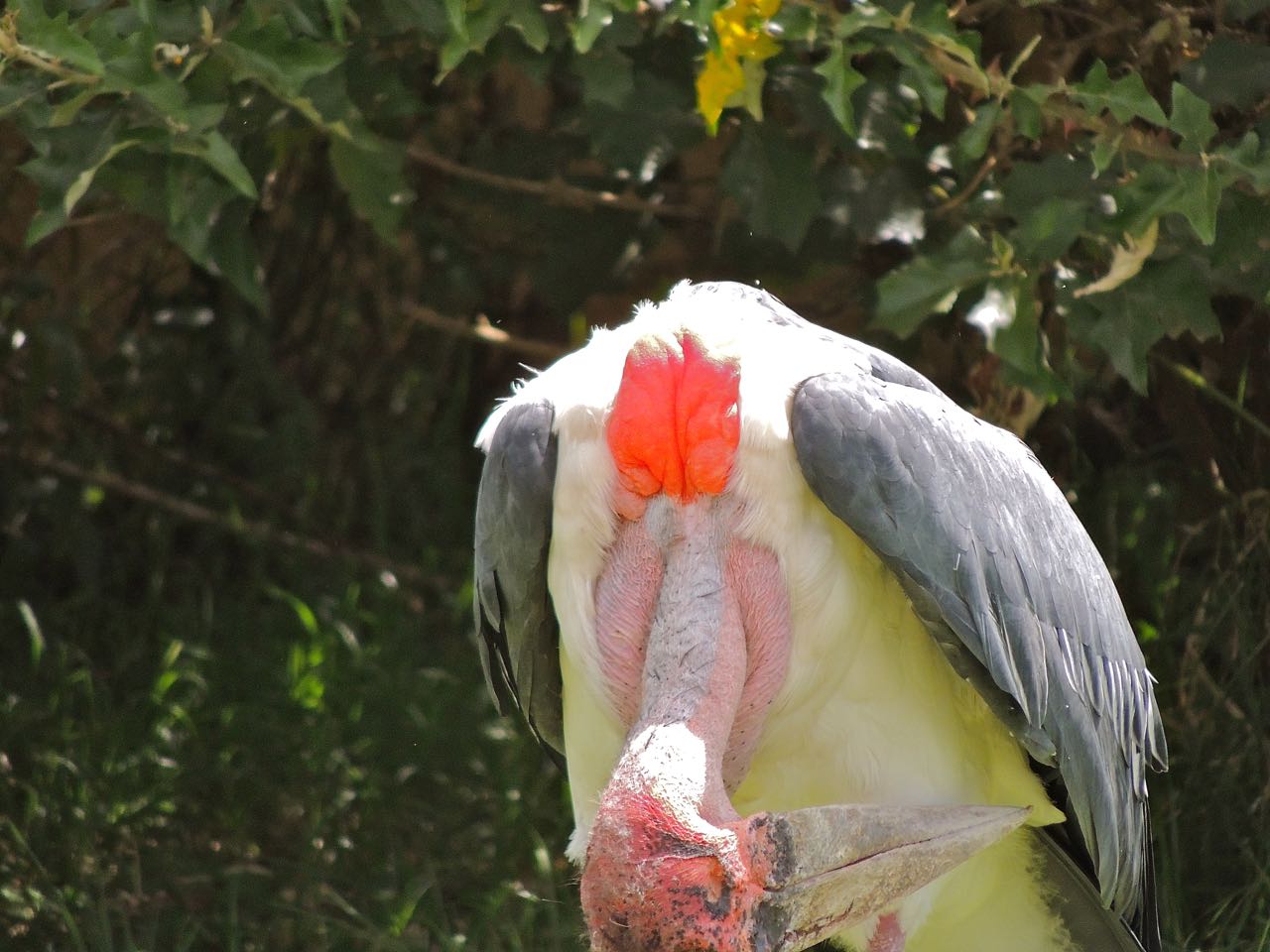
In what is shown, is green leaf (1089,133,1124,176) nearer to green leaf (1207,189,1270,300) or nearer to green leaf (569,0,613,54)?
green leaf (1207,189,1270,300)

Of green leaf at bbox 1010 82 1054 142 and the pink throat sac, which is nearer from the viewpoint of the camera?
the pink throat sac

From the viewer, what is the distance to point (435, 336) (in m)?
5.57

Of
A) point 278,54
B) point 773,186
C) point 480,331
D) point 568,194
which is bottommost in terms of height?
point 480,331

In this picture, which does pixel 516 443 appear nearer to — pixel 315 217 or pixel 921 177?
pixel 921 177

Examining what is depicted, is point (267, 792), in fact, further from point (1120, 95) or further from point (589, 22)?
point (1120, 95)

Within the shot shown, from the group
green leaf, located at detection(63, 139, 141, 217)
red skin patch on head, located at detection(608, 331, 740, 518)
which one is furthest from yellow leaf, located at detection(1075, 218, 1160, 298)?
green leaf, located at detection(63, 139, 141, 217)

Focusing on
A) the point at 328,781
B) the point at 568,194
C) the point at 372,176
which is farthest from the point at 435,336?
the point at 372,176

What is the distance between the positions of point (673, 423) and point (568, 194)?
1680 mm

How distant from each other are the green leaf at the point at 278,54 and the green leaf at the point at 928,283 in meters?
1.02

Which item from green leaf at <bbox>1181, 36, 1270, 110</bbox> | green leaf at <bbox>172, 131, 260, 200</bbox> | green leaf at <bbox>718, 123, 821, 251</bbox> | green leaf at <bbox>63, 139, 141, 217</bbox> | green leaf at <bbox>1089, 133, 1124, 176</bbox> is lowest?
green leaf at <bbox>718, 123, 821, 251</bbox>

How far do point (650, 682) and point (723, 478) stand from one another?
32cm

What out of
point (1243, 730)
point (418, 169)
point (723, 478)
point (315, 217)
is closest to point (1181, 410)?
point (1243, 730)

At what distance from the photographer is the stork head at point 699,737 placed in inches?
83.8

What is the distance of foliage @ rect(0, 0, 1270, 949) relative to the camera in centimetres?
300
